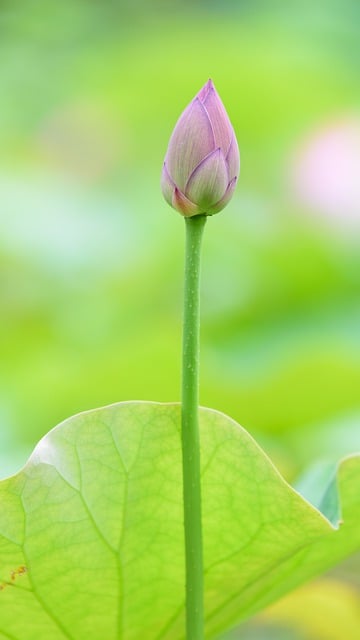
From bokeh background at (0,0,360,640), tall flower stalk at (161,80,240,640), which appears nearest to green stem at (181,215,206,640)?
tall flower stalk at (161,80,240,640)

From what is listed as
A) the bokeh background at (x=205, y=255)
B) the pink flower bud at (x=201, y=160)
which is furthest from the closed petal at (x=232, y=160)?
the bokeh background at (x=205, y=255)

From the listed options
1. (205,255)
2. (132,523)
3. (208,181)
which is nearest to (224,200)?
(208,181)

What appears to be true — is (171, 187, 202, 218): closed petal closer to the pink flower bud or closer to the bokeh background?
the pink flower bud

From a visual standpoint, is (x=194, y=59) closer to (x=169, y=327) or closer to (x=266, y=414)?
(x=169, y=327)

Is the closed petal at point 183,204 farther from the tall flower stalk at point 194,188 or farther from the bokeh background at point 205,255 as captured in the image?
the bokeh background at point 205,255

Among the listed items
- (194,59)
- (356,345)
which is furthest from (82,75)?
(356,345)

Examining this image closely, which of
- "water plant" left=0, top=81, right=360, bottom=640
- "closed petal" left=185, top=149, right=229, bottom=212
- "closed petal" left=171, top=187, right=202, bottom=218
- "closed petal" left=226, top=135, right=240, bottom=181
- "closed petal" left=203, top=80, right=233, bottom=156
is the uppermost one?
"closed petal" left=203, top=80, right=233, bottom=156
